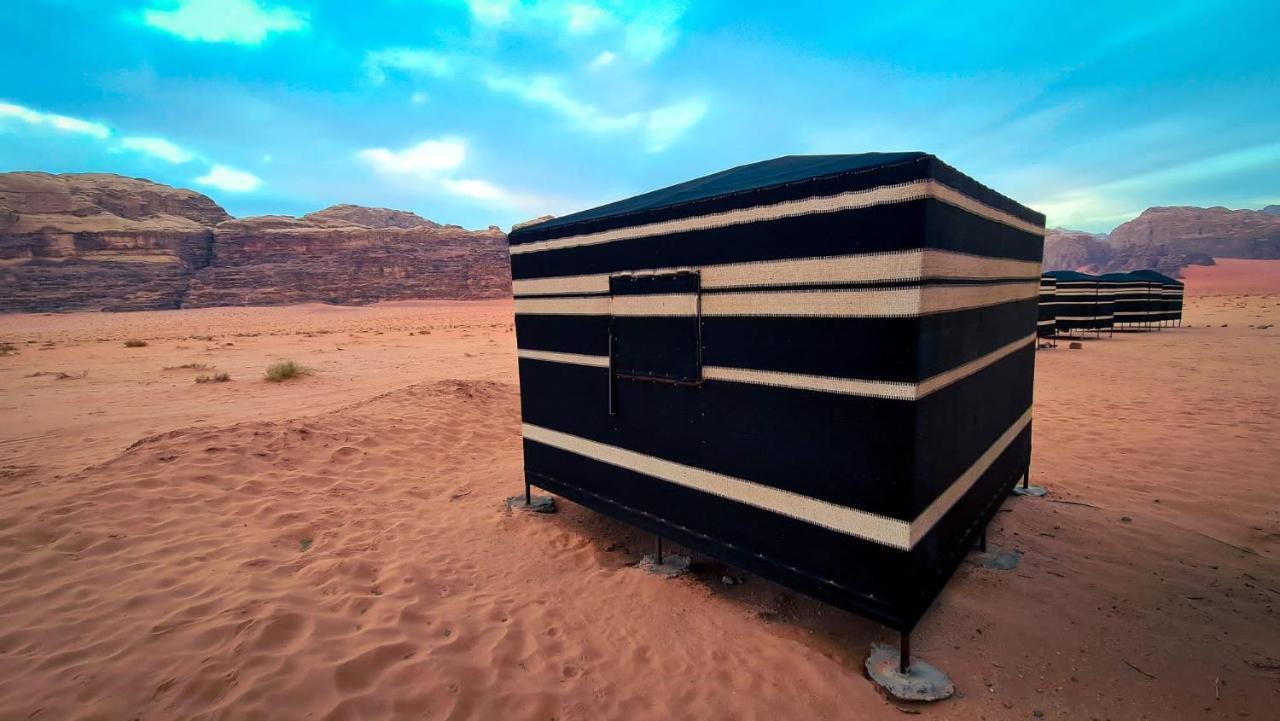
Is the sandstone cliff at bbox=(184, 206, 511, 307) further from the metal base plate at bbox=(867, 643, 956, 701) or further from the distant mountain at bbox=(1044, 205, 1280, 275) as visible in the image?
the distant mountain at bbox=(1044, 205, 1280, 275)

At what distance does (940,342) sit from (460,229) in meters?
88.0

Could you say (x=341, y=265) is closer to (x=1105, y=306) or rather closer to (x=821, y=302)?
(x=1105, y=306)

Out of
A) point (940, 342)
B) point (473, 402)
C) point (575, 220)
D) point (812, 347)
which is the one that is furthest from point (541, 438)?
point (473, 402)

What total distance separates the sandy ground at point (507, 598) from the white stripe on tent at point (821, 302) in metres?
1.98

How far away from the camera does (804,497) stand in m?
3.12

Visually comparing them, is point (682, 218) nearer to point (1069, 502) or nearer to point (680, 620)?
point (680, 620)

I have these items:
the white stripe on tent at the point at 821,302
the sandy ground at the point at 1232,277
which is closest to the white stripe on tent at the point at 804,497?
the white stripe on tent at the point at 821,302

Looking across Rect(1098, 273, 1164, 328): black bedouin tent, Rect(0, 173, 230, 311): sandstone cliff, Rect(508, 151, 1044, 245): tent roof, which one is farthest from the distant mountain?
Rect(0, 173, 230, 311): sandstone cliff

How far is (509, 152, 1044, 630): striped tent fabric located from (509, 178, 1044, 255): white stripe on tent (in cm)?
1

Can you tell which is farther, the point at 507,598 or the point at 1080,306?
the point at 1080,306

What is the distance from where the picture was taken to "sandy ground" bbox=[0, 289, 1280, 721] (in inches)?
111

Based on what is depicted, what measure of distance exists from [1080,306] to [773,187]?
24784 millimetres

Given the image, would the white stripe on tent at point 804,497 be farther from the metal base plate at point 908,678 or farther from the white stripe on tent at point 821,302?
the white stripe on tent at point 821,302

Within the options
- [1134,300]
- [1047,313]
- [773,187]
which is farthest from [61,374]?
[1134,300]
